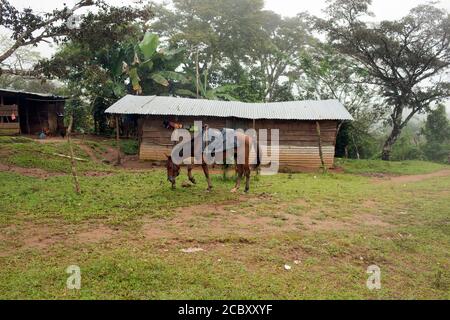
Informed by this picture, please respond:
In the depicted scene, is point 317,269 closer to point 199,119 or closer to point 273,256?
point 273,256

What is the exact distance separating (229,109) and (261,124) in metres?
2.02

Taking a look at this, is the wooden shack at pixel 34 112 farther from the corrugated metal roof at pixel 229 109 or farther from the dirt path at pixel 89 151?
the corrugated metal roof at pixel 229 109

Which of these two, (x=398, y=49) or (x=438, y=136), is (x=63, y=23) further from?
(x=438, y=136)

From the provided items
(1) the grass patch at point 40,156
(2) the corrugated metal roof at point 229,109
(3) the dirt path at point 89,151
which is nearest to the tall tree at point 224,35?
(2) the corrugated metal roof at point 229,109

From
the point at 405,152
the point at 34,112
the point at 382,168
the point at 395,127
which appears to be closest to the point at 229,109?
the point at 382,168

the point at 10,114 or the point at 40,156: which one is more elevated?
the point at 10,114

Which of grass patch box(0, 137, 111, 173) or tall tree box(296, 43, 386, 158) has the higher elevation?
tall tree box(296, 43, 386, 158)

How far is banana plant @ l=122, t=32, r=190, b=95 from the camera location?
22.3 m

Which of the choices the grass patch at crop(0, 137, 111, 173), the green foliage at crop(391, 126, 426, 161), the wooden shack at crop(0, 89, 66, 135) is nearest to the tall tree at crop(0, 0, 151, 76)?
the grass patch at crop(0, 137, 111, 173)

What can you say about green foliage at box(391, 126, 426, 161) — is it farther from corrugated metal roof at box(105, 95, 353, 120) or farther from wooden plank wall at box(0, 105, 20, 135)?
wooden plank wall at box(0, 105, 20, 135)

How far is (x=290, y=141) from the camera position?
1939cm

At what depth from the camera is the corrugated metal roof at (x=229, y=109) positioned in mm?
18469

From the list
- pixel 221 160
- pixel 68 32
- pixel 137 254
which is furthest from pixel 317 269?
pixel 68 32
